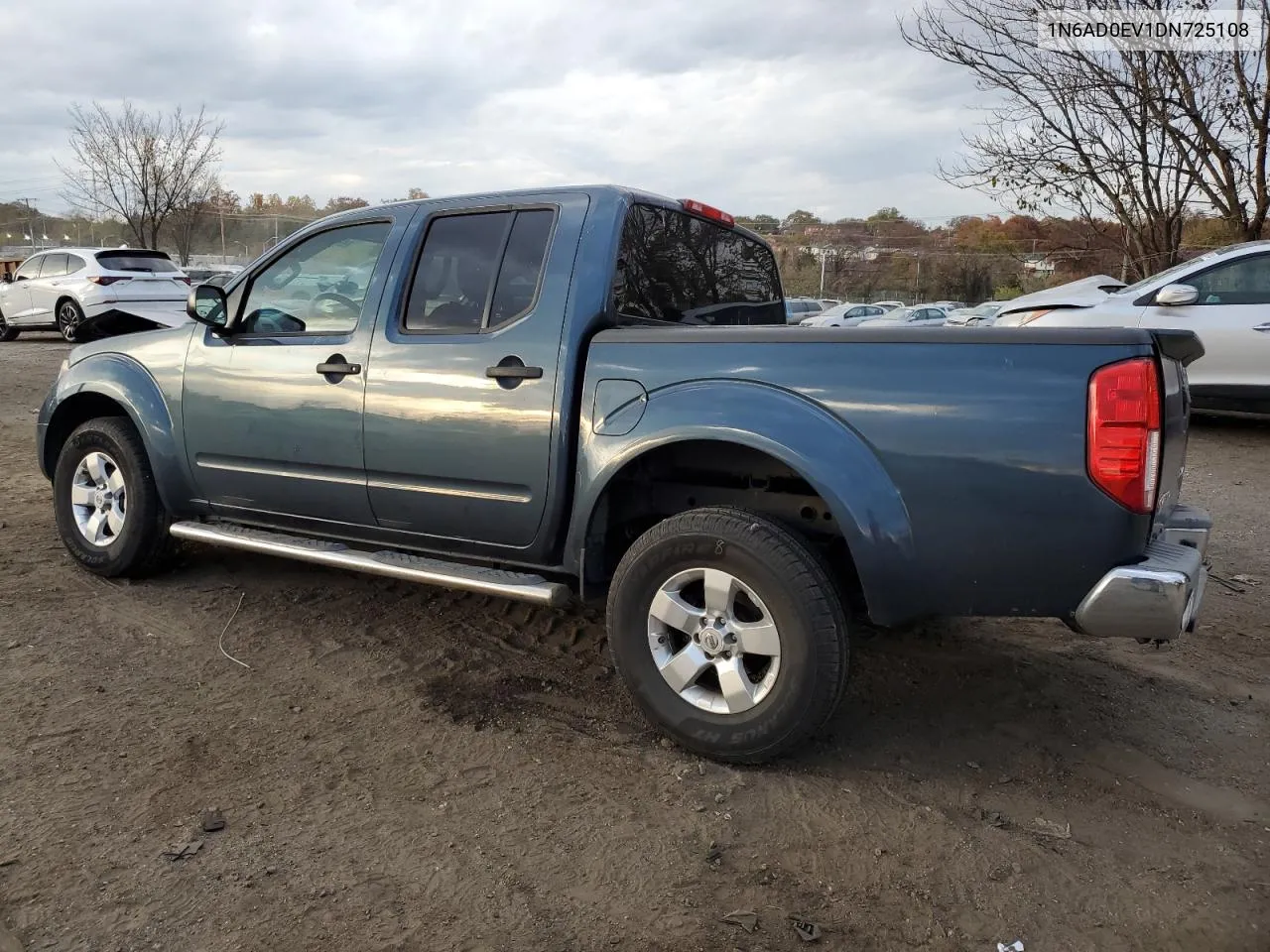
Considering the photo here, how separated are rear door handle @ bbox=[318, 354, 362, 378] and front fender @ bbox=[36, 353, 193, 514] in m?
1.02

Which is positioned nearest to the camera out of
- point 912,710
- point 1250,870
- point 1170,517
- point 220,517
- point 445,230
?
point 1250,870

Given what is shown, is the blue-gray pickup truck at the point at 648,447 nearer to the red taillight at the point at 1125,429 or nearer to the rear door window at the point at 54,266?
the red taillight at the point at 1125,429

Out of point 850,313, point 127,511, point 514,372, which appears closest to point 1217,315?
point 514,372

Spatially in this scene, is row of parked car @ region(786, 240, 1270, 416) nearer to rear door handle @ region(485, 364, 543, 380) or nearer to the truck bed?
rear door handle @ region(485, 364, 543, 380)

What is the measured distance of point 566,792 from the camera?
2.89 meters

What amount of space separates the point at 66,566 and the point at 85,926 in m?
3.12

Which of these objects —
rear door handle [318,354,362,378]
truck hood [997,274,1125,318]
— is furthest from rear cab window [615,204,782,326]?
truck hood [997,274,1125,318]

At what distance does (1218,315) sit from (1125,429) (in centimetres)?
653

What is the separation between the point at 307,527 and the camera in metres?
4.10

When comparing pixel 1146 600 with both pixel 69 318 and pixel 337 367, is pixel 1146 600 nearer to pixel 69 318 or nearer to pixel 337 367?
pixel 337 367

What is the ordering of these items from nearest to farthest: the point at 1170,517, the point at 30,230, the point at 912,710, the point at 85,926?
the point at 85,926
the point at 1170,517
the point at 912,710
the point at 30,230

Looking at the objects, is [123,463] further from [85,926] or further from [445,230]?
[85,926]

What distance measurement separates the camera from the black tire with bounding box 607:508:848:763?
2840 mm

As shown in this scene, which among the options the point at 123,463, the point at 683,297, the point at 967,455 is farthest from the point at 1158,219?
the point at 123,463
